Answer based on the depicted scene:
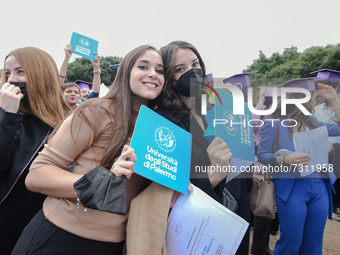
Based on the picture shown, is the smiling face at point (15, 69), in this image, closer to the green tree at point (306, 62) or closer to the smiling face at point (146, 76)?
the smiling face at point (146, 76)

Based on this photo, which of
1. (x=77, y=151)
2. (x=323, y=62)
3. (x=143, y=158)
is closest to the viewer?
(x=143, y=158)

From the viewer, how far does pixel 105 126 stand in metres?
1.19

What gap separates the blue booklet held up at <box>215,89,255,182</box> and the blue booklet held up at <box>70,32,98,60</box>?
3409mm

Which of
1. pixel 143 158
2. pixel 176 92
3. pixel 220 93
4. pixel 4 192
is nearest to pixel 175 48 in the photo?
pixel 176 92

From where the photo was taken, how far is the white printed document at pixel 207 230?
107cm

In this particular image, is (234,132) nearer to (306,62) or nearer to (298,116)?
(298,116)

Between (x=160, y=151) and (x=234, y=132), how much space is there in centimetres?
56

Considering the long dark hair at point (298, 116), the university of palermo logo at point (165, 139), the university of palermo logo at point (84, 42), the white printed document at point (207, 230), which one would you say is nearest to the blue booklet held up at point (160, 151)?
the university of palermo logo at point (165, 139)

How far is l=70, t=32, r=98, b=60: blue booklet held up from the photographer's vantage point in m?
3.94

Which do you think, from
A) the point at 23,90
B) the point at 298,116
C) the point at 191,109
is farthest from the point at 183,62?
the point at 298,116

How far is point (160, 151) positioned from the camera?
1.07 metres

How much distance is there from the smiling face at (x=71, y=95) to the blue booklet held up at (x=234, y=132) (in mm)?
3379

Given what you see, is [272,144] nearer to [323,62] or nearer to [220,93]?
[220,93]

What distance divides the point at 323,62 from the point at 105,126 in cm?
2875
